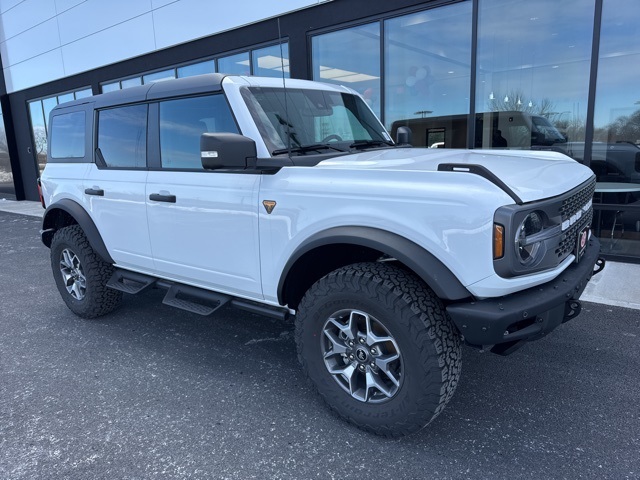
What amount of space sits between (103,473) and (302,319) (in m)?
1.27

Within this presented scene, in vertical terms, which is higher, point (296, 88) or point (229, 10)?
point (229, 10)

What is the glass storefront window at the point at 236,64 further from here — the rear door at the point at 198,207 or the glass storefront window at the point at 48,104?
the glass storefront window at the point at 48,104

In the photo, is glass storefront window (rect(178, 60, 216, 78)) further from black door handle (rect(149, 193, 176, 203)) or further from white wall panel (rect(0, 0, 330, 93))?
black door handle (rect(149, 193, 176, 203))

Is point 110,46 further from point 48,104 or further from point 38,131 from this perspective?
point 38,131

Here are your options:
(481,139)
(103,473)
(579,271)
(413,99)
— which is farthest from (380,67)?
(103,473)

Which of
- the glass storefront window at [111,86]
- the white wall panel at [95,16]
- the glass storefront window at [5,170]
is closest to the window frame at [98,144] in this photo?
the white wall panel at [95,16]

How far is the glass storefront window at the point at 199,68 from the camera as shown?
991 centimetres

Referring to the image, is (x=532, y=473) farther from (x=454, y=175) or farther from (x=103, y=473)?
(x=103, y=473)

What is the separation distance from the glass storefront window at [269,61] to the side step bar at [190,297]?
18.9 feet

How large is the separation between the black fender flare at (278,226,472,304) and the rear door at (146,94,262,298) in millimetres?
677

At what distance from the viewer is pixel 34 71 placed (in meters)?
14.8

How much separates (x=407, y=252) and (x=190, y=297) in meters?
2.14

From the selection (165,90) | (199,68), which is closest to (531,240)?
(165,90)

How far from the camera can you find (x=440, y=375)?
2283 mm
